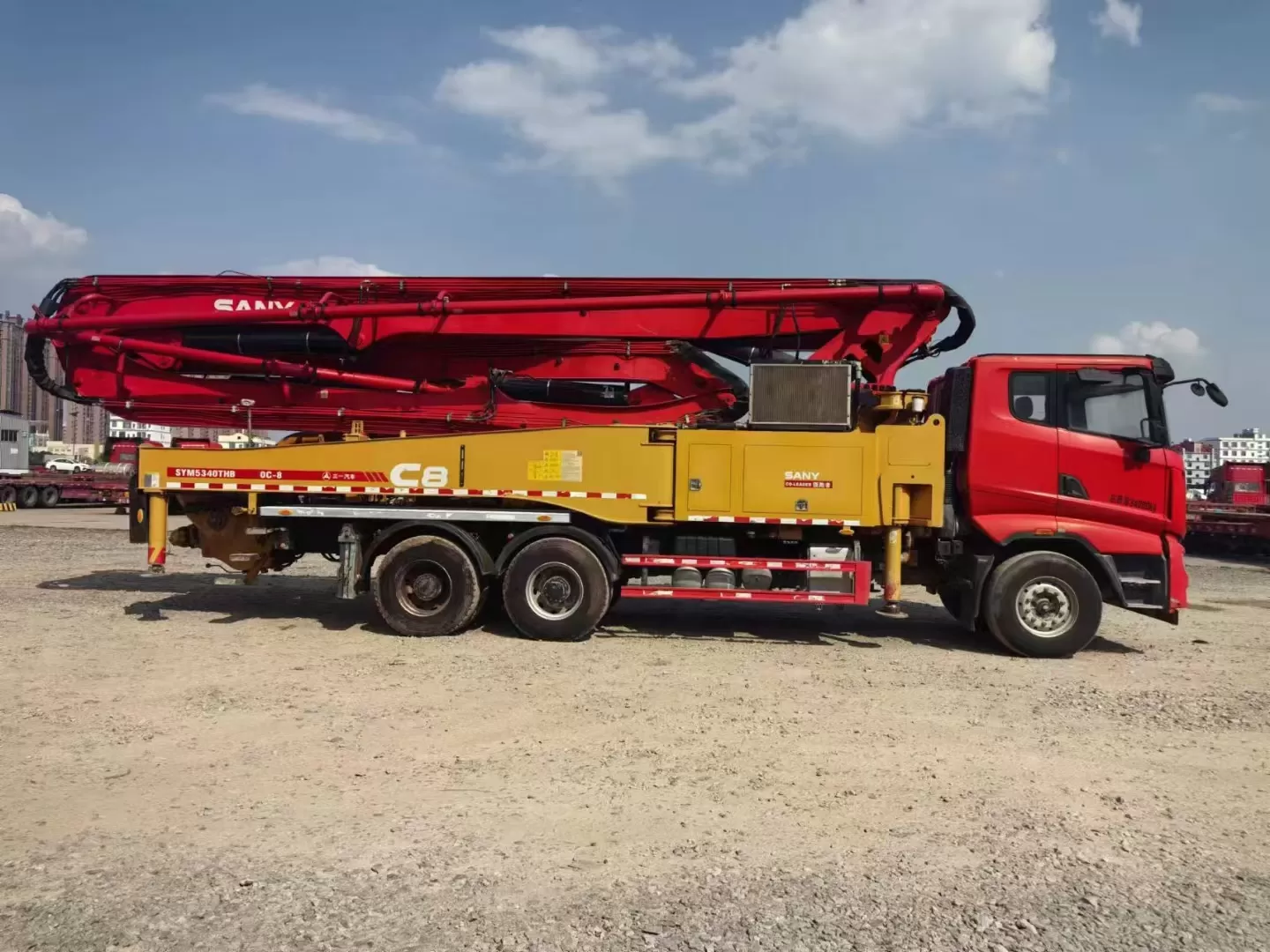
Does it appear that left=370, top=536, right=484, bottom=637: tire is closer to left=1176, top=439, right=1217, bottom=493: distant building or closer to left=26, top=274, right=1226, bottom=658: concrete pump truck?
left=26, top=274, right=1226, bottom=658: concrete pump truck

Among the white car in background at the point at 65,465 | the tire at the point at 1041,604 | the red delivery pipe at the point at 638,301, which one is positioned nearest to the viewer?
the tire at the point at 1041,604

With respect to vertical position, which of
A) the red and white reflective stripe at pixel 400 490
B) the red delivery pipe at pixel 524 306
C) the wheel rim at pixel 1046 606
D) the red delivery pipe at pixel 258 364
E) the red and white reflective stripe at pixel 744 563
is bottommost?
the wheel rim at pixel 1046 606

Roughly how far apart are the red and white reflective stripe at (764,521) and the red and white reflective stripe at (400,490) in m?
0.66

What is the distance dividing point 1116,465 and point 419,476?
6.89 m

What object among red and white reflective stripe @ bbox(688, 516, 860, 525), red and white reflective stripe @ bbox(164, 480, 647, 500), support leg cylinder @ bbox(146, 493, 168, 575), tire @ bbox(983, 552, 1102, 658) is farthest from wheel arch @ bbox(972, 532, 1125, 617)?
support leg cylinder @ bbox(146, 493, 168, 575)

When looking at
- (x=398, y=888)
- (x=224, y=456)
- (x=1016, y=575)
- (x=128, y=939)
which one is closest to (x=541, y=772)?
(x=398, y=888)

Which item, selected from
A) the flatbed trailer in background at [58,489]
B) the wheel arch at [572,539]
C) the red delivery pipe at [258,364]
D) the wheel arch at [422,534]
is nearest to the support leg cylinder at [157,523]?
the red delivery pipe at [258,364]

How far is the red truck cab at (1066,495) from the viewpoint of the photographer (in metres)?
8.61

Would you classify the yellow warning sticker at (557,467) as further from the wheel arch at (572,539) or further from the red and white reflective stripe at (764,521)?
the red and white reflective stripe at (764,521)

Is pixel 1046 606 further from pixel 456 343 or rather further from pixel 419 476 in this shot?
pixel 456 343

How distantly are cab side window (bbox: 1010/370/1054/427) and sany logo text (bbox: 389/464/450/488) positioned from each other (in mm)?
5749

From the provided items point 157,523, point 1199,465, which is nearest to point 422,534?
Answer: point 157,523

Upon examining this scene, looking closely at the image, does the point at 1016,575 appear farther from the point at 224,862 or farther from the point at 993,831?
the point at 224,862

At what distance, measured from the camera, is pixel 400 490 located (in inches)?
363
